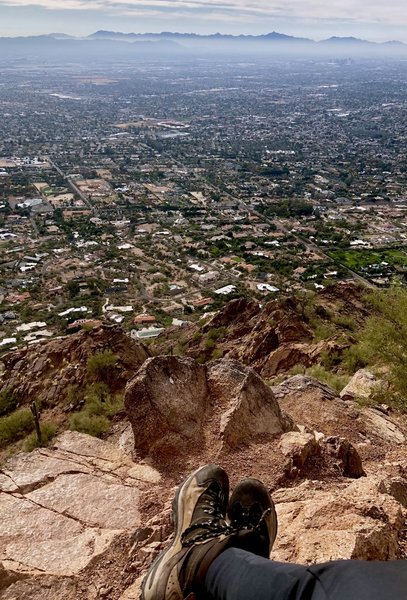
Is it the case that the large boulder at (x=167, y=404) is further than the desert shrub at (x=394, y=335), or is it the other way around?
the desert shrub at (x=394, y=335)

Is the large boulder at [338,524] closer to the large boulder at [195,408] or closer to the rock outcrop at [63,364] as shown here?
the large boulder at [195,408]

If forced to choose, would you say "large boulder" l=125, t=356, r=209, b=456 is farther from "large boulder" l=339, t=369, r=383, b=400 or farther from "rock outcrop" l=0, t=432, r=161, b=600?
"large boulder" l=339, t=369, r=383, b=400

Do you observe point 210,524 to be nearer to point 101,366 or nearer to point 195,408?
point 195,408

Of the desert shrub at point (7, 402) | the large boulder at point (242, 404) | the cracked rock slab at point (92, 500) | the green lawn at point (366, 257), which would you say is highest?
the large boulder at point (242, 404)

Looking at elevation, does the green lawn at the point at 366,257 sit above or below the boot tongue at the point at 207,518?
below

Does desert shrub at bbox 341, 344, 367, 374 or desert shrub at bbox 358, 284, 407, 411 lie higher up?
desert shrub at bbox 358, 284, 407, 411

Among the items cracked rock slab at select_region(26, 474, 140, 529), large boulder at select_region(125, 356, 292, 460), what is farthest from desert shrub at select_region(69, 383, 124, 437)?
cracked rock slab at select_region(26, 474, 140, 529)

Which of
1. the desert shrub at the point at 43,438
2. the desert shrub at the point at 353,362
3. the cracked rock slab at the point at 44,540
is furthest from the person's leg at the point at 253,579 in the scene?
the desert shrub at the point at 353,362
